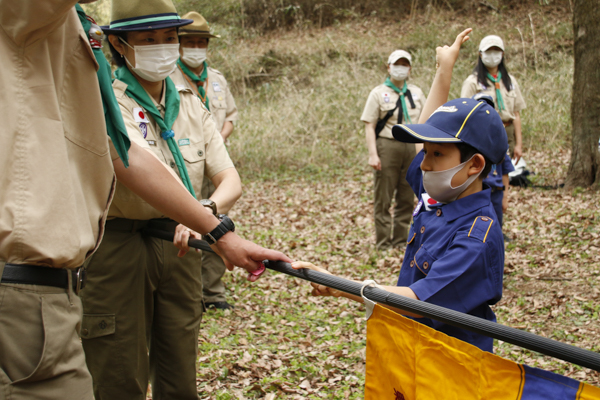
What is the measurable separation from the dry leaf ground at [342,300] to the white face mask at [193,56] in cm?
275

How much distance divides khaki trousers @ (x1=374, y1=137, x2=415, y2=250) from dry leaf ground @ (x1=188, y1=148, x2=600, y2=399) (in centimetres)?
40

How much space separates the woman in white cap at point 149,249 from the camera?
2809 mm

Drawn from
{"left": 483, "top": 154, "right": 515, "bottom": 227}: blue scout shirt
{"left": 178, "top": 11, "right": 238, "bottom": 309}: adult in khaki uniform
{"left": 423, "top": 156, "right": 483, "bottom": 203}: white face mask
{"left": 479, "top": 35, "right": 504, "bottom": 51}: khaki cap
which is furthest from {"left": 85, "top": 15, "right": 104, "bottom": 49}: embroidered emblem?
{"left": 479, "top": 35, "right": 504, "bottom": 51}: khaki cap

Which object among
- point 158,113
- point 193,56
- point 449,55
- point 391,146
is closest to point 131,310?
point 158,113

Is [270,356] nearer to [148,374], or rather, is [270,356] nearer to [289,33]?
[148,374]

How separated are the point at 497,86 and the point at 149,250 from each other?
584 centimetres

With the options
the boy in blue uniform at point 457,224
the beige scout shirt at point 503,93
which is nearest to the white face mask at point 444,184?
the boy in blue uniform at point 457,224

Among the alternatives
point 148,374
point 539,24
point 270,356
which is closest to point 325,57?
point 539,24

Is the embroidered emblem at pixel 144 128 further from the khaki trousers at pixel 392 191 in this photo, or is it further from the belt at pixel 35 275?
the khaki trousers at pixel 392 191

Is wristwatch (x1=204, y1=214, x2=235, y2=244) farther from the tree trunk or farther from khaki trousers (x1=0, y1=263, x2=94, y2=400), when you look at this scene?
the tree trunk

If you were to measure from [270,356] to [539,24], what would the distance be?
1770 cm

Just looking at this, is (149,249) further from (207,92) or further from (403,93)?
(403,93)

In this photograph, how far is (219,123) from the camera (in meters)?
7.35

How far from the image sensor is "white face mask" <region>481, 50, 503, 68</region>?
23.7 ft
